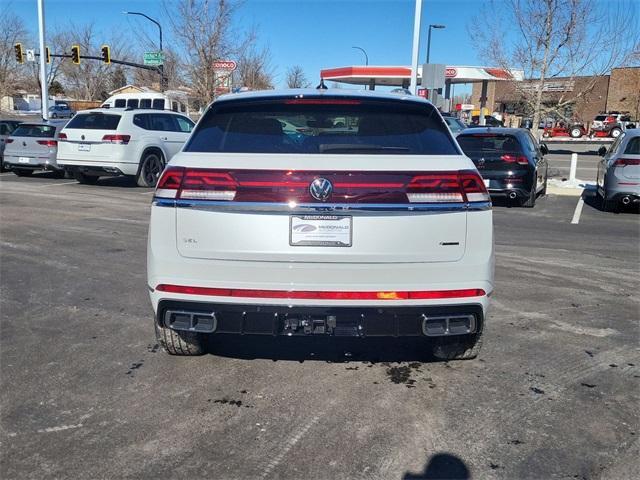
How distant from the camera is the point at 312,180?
3.13 meters

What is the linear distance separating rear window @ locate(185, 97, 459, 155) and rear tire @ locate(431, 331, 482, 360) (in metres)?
1.23

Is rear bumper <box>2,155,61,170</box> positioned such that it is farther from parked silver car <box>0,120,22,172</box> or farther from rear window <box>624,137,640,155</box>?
rear window <box>624,137,640,155</box>

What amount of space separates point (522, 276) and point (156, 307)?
4.40 m

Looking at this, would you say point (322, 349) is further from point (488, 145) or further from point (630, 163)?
point (630, 163)

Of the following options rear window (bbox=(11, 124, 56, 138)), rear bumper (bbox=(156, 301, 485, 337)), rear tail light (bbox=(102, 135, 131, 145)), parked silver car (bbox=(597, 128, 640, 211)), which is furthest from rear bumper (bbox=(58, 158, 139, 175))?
rear bumper (bbox=(156, 301, 485, 337))

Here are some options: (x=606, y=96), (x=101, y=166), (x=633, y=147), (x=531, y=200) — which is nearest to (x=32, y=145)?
(x=101, y=166)

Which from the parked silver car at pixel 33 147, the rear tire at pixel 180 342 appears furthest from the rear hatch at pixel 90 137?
the rear tire at pixel 180 342

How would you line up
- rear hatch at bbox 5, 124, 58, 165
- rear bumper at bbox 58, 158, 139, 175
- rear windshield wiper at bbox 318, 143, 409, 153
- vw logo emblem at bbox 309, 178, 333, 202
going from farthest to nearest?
rear hatch at bbox 5, 124, 58, 165 < rear bumper at bbox 58, 158, 139, 175 < rear windshield wiper at bbox 318, 143, 409, 153 < vw logo emblem at bbox 309, 178, 333, 202

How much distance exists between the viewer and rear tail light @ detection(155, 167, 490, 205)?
10.3 ft

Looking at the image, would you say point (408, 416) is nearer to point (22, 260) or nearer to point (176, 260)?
point (176, 260)

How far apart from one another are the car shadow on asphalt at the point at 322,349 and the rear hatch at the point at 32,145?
13.3 m

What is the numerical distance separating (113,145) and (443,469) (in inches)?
493

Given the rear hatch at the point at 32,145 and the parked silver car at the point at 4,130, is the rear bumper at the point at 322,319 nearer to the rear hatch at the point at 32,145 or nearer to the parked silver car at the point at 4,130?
the rear hatch at the point at 32,145

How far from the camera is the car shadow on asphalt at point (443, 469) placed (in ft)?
9.12
